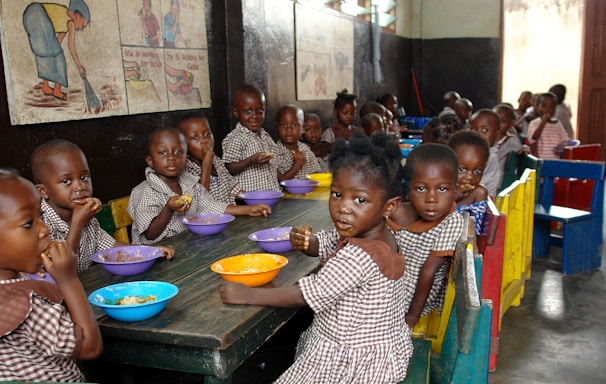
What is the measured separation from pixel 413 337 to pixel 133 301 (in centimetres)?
118

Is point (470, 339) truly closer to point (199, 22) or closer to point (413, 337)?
point (413, 337)

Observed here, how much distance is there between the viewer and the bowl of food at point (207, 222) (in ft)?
9.23

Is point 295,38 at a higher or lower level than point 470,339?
higher

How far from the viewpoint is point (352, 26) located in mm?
7809

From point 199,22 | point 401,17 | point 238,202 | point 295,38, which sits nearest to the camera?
point 238,202

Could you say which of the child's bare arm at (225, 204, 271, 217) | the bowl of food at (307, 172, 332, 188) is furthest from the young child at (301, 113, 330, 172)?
the child's bare arm at (225, 204, 271, 217)

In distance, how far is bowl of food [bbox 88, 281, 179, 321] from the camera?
5.72 feet

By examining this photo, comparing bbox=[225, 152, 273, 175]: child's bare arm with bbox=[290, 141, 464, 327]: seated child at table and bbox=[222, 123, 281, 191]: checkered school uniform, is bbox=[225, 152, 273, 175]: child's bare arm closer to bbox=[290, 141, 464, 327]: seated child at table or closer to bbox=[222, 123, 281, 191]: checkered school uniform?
bbox=[222, 123, 281, 191]: checkered school uniform

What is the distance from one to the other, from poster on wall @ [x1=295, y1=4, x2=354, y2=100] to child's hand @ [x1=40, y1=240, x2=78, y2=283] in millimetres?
4927

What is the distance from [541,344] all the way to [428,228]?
1631mm

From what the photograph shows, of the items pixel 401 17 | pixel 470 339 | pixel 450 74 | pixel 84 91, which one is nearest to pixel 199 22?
pixel 84 91

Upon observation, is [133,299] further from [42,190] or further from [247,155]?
[247,155]

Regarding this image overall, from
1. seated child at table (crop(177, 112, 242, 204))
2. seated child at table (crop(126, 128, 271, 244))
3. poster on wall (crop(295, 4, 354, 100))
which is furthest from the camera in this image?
poster on wall (crop(295, 4, 354, 100))

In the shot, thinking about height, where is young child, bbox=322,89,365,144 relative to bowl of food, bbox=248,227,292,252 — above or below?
above
